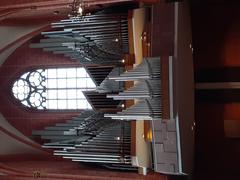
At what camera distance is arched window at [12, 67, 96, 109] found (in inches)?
483

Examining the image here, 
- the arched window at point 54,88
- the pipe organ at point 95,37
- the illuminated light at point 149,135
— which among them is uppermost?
the pipe organ at point 95,37

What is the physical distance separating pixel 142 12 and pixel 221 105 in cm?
256

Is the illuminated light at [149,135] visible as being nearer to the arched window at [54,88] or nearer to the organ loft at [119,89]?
the organ loft at [119,89]

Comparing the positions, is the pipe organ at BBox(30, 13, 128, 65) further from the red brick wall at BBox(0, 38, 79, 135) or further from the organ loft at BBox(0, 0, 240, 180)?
the red brick wall at BBox(0, 38, 79, 135)

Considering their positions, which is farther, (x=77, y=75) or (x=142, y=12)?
(x=77, y=75)

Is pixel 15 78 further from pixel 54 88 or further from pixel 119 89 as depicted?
pixel 119 89

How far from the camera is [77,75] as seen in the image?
484 inches

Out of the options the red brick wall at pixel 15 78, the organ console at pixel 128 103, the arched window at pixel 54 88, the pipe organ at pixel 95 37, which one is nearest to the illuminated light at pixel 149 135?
the organ console at pixel 128 103

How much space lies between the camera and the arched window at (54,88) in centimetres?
1226

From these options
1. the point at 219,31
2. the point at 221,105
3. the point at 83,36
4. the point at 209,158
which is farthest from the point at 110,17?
the point at 209,158

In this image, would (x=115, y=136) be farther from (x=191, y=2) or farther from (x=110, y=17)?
(x=191, y=2)

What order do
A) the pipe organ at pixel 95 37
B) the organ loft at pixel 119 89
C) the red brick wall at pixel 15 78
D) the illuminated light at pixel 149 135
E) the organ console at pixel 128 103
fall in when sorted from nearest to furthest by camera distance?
the organ console at pixel 128 103 → the organ loft at pixel 119 89 → the illuminated light at pixel 149 135 → the pipe organ at pixel 95 37 → the red brick wall at pixel 15 78

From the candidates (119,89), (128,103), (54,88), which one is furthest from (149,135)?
(54,88)

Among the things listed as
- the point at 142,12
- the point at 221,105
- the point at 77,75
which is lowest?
the point at 221,105
